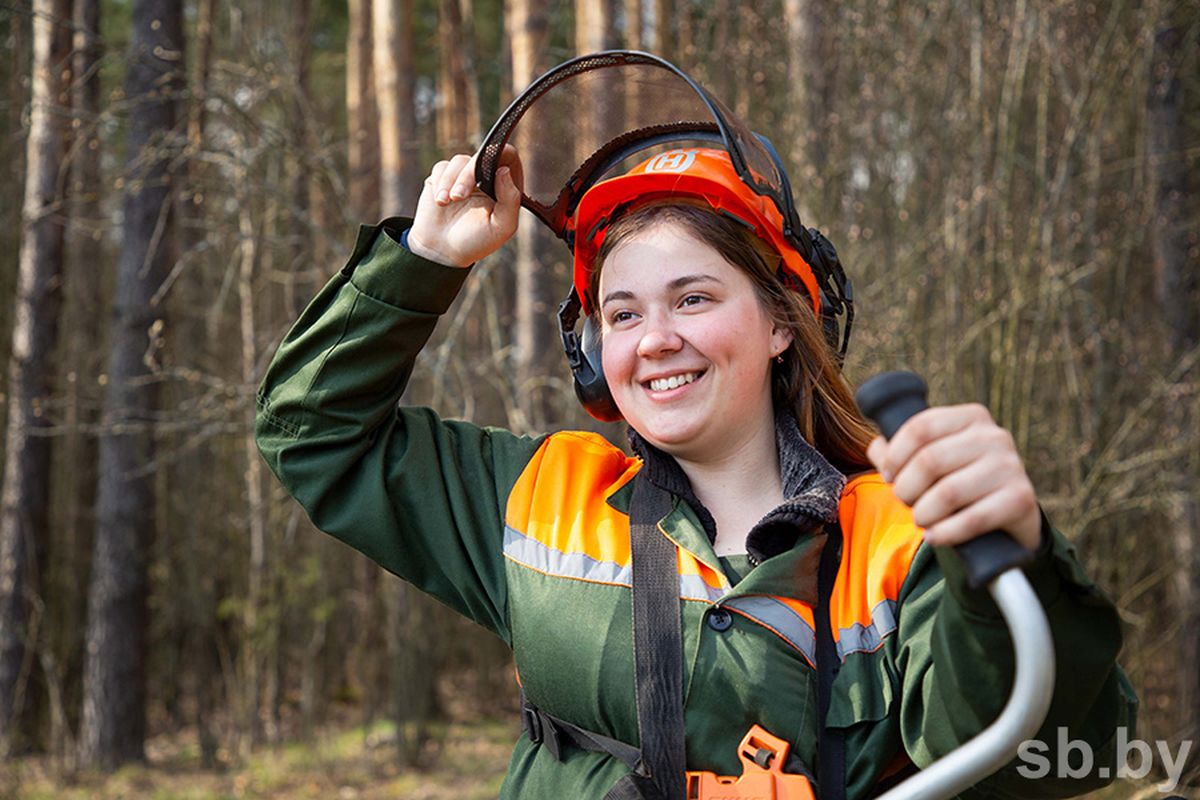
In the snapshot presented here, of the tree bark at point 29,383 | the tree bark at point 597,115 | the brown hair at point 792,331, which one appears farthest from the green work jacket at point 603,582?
the tree bark at point 29,383

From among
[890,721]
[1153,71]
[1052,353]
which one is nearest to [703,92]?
[890,721]

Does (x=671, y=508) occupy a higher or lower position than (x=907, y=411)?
lower

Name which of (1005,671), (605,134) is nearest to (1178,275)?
(605,134)

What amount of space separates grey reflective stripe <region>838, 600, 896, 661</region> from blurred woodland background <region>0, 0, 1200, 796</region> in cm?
414

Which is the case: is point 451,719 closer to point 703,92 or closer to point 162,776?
point 162,776

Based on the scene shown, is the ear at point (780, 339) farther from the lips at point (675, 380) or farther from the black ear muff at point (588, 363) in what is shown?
the black ear muff at point (588, 363)

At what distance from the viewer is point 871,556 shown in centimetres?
210

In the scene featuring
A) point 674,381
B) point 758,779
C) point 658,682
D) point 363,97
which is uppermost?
point 363,97

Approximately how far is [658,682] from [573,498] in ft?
1.43

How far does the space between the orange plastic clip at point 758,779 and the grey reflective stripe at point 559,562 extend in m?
0.35

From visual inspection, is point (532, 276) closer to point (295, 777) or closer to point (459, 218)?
point (295, 777)

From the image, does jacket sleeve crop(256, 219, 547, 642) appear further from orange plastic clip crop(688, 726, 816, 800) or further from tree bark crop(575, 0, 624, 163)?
orange plastic clip crop(688, 726, 816, 800)

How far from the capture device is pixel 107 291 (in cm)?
1359

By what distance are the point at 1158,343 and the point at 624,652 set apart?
6772mm
